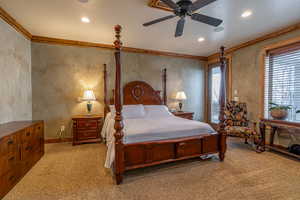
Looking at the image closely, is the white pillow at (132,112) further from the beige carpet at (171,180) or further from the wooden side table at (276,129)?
the wooden side table at (276,129)

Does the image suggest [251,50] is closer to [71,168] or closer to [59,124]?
[71,168]

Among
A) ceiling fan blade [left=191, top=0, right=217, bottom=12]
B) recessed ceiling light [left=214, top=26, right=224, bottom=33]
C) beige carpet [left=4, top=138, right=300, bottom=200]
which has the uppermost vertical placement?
recessed ceiling light [left=214, top=26, right=224, bottom=33]

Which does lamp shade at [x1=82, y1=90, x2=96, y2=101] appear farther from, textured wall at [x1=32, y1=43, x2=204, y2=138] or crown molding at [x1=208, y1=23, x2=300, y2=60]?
crown molding at [x1=208, y1=23, x2=300, y2=60]

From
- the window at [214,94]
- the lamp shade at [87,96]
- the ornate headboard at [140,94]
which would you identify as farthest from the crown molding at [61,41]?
the lamp shade at [87,96]

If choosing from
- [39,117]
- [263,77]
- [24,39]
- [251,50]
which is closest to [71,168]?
[39,117]

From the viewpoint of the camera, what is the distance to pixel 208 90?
5.23 metres

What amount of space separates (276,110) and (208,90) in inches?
94.4

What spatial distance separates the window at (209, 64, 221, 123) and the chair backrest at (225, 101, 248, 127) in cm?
109

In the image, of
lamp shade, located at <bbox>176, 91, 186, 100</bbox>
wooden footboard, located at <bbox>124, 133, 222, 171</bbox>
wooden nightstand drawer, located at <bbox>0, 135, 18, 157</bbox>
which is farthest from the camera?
lamp shade, located at <bbox>176, 91, 186, 100</bbox>

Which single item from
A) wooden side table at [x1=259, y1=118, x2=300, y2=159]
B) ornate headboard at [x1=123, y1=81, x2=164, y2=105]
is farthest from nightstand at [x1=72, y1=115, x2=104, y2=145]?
wooden side table at [x1=259, y1=118, x2=300, y2=159]

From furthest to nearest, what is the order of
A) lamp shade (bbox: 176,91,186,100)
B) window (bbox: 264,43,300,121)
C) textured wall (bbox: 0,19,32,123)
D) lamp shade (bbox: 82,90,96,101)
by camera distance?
lamp shade (bbox: 176,91,186,100), lamp shade (bbox: 82,90,96,101), window (bbox: 264,43,300,121), textured wall (bbox: 0,19,32,123)

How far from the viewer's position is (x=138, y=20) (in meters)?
2.71

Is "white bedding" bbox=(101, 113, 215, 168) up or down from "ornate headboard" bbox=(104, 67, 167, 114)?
down

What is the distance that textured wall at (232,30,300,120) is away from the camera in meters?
3.65
